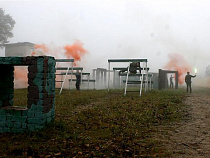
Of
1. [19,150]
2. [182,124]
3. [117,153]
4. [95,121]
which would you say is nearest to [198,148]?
[117,153]

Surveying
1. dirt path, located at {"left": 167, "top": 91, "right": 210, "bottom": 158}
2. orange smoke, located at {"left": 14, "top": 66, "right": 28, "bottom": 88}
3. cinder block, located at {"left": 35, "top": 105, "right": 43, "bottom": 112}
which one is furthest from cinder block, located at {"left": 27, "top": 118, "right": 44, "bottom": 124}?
orange smoke, located at {"left": 14, "top": 66, "right": 28, "bottom": 88}

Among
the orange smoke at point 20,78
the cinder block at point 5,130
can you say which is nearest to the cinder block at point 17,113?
the cinder block at point 5,130

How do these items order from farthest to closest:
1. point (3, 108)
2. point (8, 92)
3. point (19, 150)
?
point (8, 92) < point (3, 108) < point (19, 150)

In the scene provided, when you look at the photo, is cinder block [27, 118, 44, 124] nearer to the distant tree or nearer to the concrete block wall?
the concrete block wall

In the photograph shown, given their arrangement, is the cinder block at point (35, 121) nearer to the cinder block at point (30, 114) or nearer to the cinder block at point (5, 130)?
the cinder block at point (30, 114)

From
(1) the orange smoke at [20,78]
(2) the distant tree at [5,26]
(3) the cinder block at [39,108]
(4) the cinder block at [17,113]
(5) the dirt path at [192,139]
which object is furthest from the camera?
(2) the distant tree at [5,26]

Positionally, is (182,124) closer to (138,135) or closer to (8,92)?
(138,135)

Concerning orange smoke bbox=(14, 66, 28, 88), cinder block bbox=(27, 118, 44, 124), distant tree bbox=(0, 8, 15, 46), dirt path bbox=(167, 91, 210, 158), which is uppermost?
distant tree bbox=(0, 8, 15, 46)

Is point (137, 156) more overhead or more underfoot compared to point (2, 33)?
more underfoot

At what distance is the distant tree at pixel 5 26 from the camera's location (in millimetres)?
34719

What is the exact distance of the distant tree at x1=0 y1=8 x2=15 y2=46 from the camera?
1367 inches

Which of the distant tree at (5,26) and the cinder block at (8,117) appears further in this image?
the distant tree at (5,26)

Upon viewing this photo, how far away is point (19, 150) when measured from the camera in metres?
3.45

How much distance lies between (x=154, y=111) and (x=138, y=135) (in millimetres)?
2462
